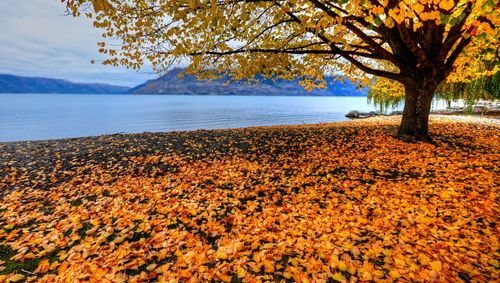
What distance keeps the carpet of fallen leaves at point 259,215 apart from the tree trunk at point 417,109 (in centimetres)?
86

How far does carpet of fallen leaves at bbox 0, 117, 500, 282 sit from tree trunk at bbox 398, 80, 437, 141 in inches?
33.8

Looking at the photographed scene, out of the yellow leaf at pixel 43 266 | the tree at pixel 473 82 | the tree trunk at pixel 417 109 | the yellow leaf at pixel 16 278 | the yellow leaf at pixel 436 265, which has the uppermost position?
the tree at pixel 473 82

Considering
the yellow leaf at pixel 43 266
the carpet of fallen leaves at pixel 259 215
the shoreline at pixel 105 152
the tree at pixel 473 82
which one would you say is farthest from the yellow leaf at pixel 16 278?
the tree at pixel 473 82

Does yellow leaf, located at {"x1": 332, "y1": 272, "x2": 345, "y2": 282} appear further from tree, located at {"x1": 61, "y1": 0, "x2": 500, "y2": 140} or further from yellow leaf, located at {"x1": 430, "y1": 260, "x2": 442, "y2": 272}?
tree, located at {"x1": 61, "y1": 0, "x2": 500, "y2": 140}

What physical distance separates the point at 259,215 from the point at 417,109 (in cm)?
982

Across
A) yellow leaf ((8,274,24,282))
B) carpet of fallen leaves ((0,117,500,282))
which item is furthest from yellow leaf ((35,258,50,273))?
yellow leaf ((8,274,24,282))

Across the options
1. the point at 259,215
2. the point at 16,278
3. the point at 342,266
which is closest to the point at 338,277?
the point at 342,266

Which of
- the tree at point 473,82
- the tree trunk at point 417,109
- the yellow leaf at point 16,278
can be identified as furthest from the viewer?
the tree at point 473,82

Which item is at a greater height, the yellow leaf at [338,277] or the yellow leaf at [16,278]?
the yellow leaf at [338,277]

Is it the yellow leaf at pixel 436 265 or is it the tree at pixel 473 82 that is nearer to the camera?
the yellow leaf at pixel 436 265

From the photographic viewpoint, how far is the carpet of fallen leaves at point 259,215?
477cm

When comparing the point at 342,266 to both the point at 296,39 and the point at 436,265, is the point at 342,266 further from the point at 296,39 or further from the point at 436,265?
the point at 296,39

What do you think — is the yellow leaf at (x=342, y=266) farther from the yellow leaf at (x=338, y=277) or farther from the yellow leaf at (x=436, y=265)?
the yellow leaf at (x=436, y=265)

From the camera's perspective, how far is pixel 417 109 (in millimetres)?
12078
